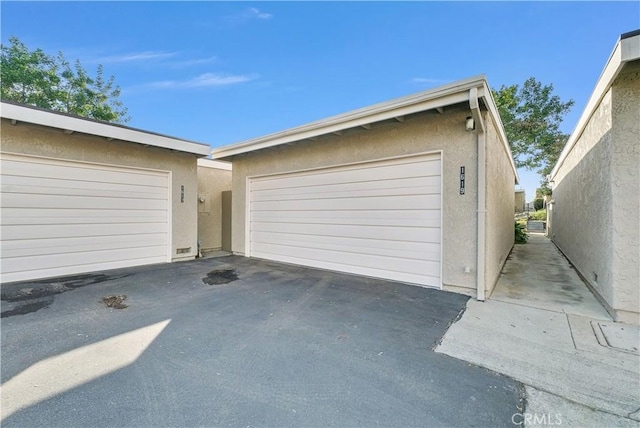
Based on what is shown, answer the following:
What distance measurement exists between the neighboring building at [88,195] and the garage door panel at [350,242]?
221cm

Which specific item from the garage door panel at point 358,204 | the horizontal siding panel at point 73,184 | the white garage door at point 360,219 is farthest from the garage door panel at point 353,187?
the horizontal siding panel at point 73,184

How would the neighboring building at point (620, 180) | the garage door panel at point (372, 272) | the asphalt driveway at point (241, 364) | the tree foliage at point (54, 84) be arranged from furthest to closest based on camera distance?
the tree foliage at point (54, 84), the garage door panel at point (372, 272), the neighboring building at point (620, 180), the asphalt driveway at point (241, 364)

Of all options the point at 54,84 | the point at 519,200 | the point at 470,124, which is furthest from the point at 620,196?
the point at 519,200

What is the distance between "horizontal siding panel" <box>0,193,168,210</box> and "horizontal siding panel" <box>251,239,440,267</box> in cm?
284

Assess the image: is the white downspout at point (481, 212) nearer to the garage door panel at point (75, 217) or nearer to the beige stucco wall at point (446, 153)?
the beige stucco wall at point (446, 153)

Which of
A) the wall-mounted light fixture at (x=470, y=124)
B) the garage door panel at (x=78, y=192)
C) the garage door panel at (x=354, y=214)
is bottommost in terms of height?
the garage door panel at (x=354, y=214)

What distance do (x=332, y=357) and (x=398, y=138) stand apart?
4.03 meters

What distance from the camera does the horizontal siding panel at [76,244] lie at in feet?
16.5

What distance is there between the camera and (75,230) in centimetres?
569

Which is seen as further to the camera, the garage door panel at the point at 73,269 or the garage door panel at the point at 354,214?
the garage door panel at the point at 73,269

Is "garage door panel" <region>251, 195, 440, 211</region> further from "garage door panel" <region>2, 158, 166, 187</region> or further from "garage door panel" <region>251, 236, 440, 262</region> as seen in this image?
"garage door panel" <region>2, 158, 166, 187</region>

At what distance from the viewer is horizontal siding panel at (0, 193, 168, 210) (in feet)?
16.6

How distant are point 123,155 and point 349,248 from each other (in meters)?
5.68

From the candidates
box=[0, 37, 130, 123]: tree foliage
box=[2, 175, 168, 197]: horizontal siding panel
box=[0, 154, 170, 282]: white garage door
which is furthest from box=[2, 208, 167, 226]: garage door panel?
box=[0, 37, 130, 123]: tree foliage
